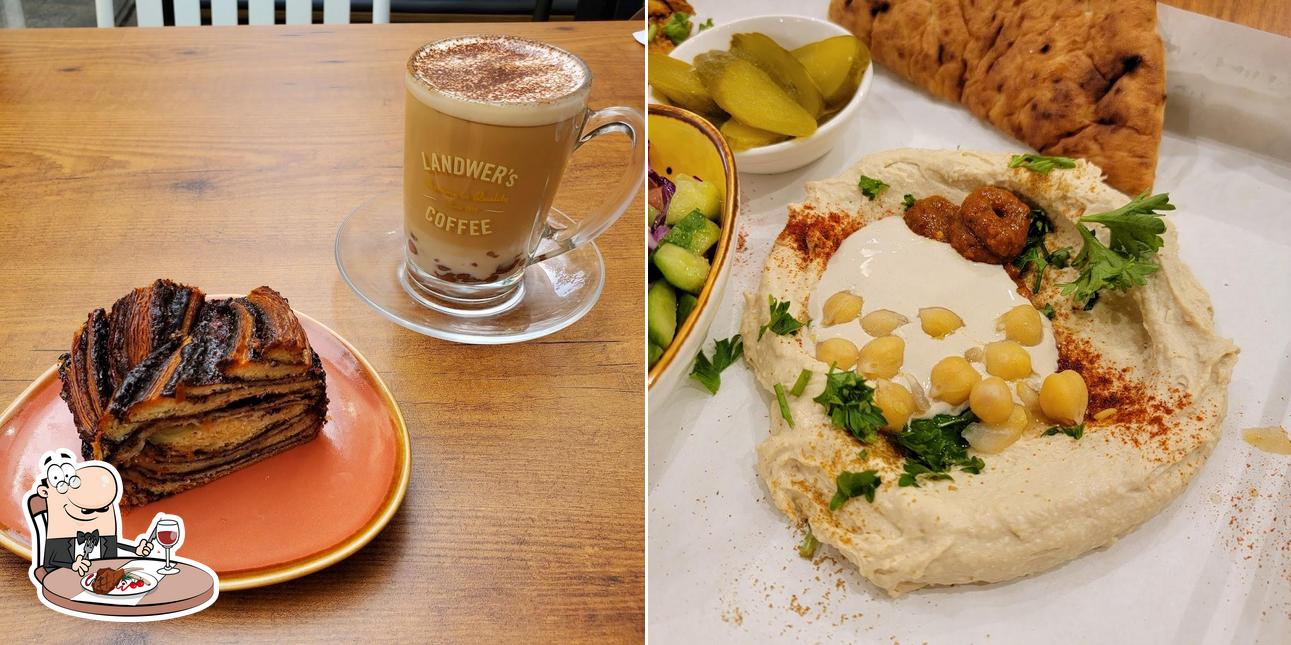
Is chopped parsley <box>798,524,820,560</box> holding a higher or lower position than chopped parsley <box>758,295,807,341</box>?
lower

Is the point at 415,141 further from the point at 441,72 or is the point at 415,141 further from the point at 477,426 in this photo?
the point at 477,426

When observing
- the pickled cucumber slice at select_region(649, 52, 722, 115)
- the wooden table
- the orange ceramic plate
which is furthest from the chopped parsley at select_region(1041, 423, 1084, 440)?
the orange ceramic plate

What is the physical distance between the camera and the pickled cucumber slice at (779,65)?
4.60 feet

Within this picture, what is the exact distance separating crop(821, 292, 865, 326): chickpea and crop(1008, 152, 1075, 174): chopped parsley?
0.34 metres

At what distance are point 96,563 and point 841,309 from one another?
908 mm

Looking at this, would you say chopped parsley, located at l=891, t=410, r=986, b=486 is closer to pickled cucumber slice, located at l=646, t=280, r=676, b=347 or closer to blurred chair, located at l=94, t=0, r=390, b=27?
pickled cucumber slice, located at l=646, t=280, r=676, b=347

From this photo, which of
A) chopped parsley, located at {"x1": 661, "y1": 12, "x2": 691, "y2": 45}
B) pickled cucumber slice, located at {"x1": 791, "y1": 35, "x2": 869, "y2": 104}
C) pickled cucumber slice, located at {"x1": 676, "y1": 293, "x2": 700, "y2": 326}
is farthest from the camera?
chopped parsley, located at {"x1": 661, "y1": 12, "x2": 691, "y2": 45}

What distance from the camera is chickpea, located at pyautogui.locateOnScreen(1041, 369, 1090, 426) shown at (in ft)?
3.78

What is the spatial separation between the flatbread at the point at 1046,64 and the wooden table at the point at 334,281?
0.48 m

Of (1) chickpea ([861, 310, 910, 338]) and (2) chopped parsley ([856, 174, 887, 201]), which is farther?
(2) chopped parsley ([856, 174, 887, 201])

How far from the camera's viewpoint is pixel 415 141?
932mm

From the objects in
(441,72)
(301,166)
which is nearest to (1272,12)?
(441,72)

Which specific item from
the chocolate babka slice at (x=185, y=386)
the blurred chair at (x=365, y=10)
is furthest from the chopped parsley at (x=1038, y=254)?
the chocolate babka slice at (x=185, y=386)

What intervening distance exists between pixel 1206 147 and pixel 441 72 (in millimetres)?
1283
